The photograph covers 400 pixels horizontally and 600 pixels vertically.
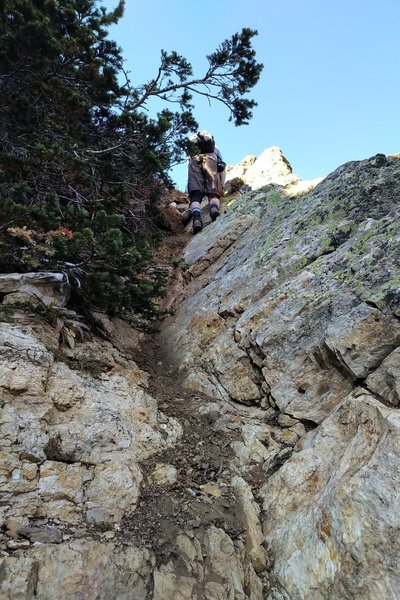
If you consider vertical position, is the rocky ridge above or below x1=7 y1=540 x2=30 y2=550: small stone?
above

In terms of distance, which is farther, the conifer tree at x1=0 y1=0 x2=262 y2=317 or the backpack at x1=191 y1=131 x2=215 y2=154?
the backpack at x1=191 y1=131 x2=215 y2=154

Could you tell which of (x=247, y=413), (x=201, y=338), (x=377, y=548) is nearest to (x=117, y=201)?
(x=201, y=338)

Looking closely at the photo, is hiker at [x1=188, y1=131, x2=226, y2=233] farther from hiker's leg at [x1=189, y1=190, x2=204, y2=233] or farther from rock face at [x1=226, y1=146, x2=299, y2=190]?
rock face at [x1=226, y1=146, x2=299, y2=190]

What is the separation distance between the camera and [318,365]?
15.7ft

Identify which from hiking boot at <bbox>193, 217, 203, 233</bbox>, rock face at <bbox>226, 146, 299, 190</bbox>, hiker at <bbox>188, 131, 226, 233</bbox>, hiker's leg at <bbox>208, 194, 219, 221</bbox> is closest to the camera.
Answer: hiking boot at <bbox>193, 217, 203, 233</bbox>

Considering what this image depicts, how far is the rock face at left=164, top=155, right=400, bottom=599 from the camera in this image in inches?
117

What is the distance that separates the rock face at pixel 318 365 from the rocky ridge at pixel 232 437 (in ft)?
0.06

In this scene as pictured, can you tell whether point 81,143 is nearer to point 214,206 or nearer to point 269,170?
point 214,206

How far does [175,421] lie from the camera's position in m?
4.95

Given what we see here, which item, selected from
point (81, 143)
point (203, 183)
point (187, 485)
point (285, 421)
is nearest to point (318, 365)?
point (285, 421)

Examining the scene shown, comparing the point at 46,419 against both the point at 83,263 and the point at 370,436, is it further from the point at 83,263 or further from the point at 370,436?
the point at 370,436

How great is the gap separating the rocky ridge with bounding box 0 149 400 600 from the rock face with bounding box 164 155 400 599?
18mm

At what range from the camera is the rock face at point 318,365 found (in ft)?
9.78

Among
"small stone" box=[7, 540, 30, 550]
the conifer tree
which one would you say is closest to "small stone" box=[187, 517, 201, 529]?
"small stone" box=[7, 540, 30, 550]
